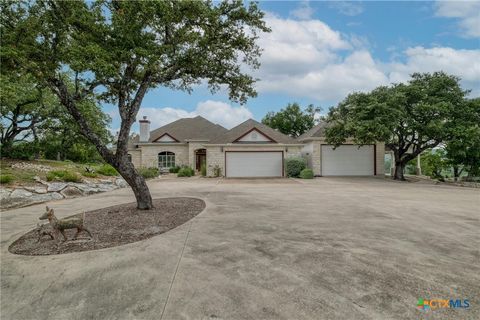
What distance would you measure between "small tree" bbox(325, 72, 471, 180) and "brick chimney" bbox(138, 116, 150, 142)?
56.0 ft

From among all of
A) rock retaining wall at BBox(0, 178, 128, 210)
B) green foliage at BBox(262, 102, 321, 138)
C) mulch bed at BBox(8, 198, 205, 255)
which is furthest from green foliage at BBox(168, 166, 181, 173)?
green foliage at BBox(262, 102, 321, 138)

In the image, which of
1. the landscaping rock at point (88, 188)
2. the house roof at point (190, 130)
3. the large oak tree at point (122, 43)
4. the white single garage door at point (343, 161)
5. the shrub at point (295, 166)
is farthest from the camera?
the house roof at point (190, 130)

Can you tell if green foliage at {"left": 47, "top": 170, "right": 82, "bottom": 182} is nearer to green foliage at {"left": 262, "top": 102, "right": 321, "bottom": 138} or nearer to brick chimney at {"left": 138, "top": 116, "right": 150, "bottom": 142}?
brick chimney at {"left": 138, "top": 116, "right": 150, "bottom": 142}

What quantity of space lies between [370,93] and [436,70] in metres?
4.27

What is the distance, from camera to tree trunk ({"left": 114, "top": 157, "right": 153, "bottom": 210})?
6801mm

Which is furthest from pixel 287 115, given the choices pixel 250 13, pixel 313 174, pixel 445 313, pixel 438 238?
pixel 445 313

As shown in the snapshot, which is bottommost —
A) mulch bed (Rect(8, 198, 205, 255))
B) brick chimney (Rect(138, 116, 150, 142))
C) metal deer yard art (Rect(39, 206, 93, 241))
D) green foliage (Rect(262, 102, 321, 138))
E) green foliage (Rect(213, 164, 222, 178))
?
mulch bed (Rect(8, 198, 205, 255))

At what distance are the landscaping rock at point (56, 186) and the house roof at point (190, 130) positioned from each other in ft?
46.3

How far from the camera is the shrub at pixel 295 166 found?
19.0 meters

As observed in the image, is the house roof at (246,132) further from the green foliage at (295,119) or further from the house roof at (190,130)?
the green foliage at (295,119)

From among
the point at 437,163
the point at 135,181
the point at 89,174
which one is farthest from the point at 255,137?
the point at 135,181

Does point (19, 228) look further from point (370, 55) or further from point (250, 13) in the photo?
point (370, 55)

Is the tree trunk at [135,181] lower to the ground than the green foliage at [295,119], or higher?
lower

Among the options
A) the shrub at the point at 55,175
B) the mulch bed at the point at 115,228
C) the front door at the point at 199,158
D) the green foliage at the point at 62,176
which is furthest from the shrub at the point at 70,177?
the front door at the point at 199,158
